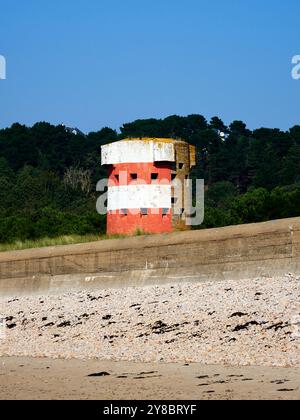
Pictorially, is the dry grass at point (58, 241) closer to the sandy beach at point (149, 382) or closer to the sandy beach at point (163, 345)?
the sandy beach at point (163, 345)

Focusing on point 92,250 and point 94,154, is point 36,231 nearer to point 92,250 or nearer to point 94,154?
point 92,250

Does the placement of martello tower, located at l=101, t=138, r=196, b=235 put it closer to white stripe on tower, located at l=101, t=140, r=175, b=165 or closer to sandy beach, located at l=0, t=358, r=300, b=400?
white stripe on tower, located at l=101, t=140, r=175, b=165

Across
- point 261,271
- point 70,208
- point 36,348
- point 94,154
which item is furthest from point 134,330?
point 94,154

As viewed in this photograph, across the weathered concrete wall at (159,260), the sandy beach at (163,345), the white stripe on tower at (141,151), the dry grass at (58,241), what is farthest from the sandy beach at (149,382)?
the white stripe on tower at (141,151)

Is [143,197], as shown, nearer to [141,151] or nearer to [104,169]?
[141,151]

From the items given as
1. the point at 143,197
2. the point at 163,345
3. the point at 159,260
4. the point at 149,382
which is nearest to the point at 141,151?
the point at 143,197

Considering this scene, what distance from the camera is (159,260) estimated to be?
16016mm

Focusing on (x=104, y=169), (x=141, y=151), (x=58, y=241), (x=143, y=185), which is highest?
(x=104, y=169)

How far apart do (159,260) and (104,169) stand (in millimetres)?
78314

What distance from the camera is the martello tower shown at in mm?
25578

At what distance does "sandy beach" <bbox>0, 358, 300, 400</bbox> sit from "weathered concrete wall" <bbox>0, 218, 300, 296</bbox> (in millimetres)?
3641

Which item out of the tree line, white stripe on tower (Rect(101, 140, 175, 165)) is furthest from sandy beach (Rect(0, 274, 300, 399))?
the tree line

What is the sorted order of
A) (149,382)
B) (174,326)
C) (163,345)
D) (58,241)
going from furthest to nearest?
(58,241)
(174,326)
(163,345)
(149,382)

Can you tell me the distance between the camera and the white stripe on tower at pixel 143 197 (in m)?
25.6
